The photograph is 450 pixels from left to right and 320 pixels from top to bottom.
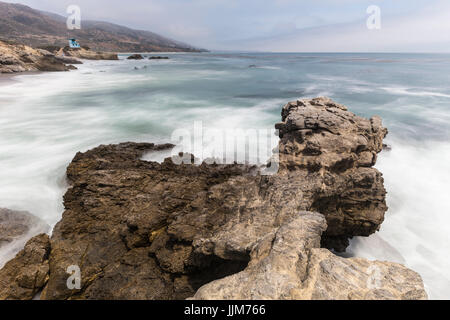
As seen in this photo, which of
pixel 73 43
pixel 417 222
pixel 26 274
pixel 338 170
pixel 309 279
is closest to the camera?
pixel 309 279

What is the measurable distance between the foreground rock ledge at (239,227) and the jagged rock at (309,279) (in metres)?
0.01

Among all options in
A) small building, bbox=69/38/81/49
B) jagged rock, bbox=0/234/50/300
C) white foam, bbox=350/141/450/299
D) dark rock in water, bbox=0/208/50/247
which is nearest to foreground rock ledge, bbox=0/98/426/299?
jagged rock, bbox=0/234/50/300

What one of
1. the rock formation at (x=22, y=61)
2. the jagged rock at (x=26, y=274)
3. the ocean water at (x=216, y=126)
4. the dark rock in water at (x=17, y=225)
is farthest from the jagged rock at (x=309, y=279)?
the rock formation at (x=22, y=61)

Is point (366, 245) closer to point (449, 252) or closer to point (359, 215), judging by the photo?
point (359, 215)

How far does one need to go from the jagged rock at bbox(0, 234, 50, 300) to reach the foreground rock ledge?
0.12m

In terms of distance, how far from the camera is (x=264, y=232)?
373cm

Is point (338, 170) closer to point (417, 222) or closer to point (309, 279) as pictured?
point (309, 279)

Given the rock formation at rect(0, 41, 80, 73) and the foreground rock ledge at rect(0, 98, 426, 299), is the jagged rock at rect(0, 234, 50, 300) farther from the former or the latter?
the rock formation at rect(0, 41, 80, 73)

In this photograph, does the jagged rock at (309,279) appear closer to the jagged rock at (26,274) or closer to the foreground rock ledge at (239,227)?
the foreground rock ledge at (239,227)

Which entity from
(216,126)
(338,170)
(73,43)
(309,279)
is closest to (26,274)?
(309,279)

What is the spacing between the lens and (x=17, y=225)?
17.7 feet

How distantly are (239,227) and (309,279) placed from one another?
155 centimetres

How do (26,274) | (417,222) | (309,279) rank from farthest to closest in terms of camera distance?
(417,222), (26,274), (309,279)

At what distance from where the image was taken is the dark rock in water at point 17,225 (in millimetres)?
5019
